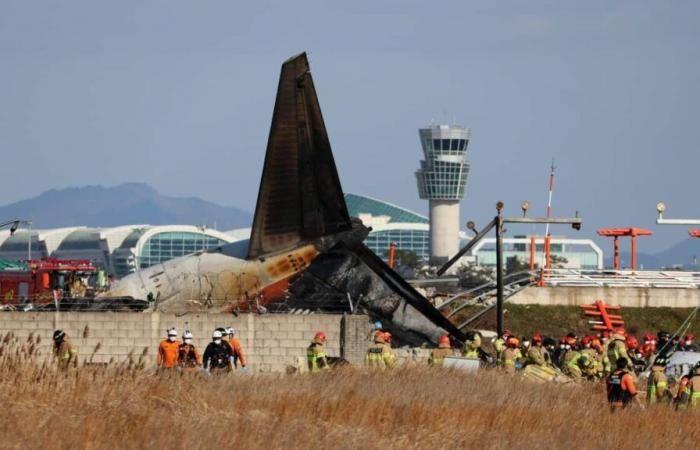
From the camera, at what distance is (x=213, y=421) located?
Result: 22344 millimetres

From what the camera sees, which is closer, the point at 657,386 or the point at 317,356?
the point at 657,386

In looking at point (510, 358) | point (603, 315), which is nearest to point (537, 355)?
point (510, 358)

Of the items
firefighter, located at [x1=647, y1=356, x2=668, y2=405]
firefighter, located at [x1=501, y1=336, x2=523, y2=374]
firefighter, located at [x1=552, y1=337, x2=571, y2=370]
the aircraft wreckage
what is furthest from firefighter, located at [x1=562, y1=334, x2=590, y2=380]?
the aircraft wreckage

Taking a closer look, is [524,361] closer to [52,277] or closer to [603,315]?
[603,315]

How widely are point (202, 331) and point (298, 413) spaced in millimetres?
17121

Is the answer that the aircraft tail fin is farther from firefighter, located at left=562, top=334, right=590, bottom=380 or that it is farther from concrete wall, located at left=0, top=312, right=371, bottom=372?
firefighter, located at left=562, top=334, right=590, bottom=380

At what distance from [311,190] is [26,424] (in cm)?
2546

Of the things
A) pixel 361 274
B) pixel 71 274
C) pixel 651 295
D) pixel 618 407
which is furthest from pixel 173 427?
pixel 651 295

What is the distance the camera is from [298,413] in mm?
24547

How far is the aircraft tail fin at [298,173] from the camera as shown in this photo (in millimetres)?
45438

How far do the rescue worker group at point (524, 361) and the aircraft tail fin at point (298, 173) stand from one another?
5704 millimetres

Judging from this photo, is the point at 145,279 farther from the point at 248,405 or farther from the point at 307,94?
the point at 248,405

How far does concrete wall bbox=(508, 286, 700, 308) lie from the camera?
66.4m

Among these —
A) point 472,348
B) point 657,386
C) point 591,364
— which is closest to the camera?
point 657,386
